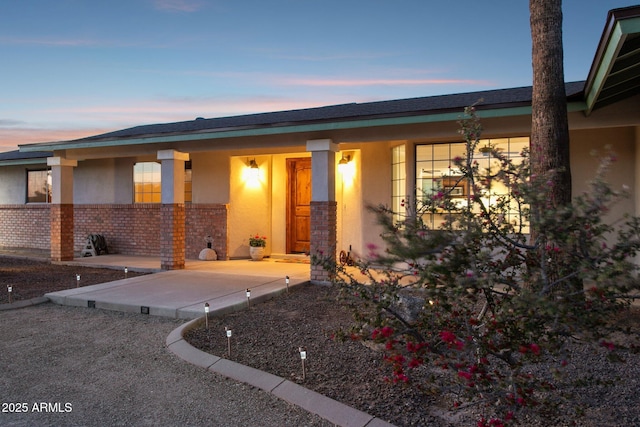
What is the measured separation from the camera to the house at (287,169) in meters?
6.86

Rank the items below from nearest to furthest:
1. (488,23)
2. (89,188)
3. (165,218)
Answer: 1. (165,218)
2. (488,23)
3. (89,188)

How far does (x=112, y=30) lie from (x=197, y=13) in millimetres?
2327

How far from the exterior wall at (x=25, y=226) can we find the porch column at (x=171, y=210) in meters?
6.55

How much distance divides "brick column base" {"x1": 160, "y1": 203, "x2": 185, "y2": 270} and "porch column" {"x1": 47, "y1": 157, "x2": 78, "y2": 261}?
3090 mm

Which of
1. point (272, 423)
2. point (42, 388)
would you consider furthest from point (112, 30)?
point (272, 423)

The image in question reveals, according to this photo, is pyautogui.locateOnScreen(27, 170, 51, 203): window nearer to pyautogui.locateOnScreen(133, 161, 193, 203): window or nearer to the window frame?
the window frame

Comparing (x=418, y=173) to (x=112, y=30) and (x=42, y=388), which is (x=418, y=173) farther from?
(x=112, y=30)

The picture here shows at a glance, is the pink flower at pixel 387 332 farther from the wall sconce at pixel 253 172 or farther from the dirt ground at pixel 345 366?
the wall sconce at pixel 253 172

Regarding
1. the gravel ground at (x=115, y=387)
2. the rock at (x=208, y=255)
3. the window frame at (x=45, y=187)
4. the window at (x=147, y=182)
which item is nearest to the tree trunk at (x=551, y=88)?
the gravel ground at (x=115, y=387)

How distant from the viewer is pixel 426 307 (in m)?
2.89

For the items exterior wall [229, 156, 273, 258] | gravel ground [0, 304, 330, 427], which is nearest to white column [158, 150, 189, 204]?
exterior wall [229, 156, 273, 258]

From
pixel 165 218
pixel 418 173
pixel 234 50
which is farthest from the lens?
pixel 234 50

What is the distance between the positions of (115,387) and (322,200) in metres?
5.23

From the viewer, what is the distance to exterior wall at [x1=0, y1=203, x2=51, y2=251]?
14.6m
